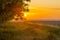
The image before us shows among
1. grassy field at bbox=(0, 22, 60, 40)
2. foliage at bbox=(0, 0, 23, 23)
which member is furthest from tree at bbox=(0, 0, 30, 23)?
grassy field at bbox=(0, 22, 60, 40)

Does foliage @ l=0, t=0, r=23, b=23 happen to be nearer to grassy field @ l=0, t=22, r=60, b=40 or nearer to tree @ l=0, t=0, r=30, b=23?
tree @ l=0, t=0, r=30, b=23

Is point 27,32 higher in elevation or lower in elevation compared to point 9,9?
lower

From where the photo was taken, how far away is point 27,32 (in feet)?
22.6

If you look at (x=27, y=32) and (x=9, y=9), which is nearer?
(x=9, y=9)

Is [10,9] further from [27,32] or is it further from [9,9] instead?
[27,32]

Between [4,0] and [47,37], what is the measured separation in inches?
73.8

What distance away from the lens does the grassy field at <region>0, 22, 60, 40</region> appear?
650 cm

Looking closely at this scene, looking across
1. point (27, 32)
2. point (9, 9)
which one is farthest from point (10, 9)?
point (27, 32)

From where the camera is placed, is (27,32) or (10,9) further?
Answer: (27,32)

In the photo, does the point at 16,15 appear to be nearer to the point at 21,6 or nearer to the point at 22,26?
the point at 21,6

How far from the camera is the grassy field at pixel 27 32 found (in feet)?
21.3

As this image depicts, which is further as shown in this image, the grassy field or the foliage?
the grassy field

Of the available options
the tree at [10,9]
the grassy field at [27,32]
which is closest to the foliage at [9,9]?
the tree at [10,9]

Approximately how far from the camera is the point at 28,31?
7012 millimetres
